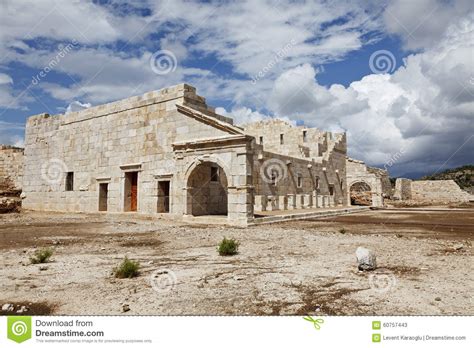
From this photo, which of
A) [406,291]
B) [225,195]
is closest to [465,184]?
[225,195]

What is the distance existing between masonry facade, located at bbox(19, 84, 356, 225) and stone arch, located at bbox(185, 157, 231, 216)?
44mm

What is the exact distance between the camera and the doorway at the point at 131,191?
1605 cm

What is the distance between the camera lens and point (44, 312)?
11.3 feet

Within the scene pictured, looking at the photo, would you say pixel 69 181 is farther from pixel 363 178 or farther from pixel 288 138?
pixel 363 178

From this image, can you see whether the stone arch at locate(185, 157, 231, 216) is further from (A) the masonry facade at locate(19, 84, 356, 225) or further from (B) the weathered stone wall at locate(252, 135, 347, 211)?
(B) the weathered stone wall at locate(252, 135, 347, 211)

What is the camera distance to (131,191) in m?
16.2

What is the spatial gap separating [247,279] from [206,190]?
33.3 ft

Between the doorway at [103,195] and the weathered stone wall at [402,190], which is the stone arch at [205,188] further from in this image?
the weathered stone wall at [402,190]

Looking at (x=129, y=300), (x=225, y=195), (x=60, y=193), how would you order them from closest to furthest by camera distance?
(x=129, y=300)
(x=225, y=195)
(x=60, y=193)

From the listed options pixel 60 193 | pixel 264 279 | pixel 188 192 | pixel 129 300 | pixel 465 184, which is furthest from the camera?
pixel 465 184

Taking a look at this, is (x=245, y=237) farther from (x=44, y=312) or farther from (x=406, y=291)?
(x=44, y=312)

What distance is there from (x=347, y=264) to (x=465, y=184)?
65.0m

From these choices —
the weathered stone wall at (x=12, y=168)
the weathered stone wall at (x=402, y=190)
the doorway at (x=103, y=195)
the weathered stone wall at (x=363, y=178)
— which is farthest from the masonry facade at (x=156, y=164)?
the weathered stone wall at (x=402, y=190)

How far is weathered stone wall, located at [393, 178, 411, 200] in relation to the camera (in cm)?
3703
